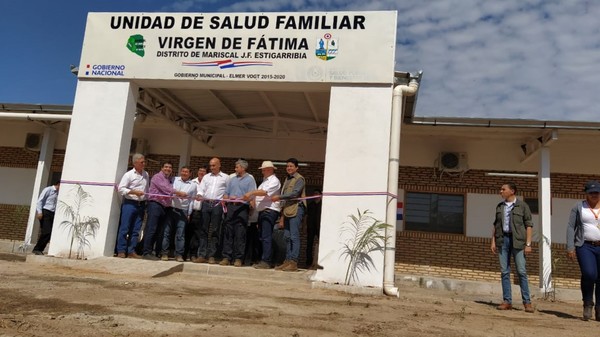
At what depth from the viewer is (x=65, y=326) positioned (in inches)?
135

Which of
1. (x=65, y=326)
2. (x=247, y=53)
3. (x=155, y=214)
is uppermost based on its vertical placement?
(x=247, y=53)

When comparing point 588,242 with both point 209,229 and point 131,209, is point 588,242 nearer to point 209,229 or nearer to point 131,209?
point 209,229

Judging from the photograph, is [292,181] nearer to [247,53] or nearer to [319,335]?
[247,53]

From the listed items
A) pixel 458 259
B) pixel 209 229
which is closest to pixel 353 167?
pixel 209 229

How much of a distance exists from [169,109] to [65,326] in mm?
7074

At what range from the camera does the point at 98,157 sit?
7.52 m

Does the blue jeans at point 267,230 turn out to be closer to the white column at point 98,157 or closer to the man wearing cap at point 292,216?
the man wearing cap at point 292,216

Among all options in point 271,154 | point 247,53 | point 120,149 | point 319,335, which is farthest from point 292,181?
point 271,154

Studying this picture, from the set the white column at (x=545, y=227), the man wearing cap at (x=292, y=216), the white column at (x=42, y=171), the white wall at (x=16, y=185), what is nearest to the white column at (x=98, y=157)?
the man wearing cap at (x=292, y=216)

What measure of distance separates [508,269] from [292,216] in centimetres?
310

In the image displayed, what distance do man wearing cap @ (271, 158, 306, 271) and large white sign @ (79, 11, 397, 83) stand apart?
5.52 feet

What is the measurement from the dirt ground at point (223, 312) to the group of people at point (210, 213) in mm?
919

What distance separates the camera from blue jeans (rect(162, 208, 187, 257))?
298 inches

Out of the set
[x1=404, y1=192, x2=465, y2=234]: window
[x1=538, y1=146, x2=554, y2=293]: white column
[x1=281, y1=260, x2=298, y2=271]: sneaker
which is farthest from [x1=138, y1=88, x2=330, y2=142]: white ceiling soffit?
[x1=538, y1=146, x2=554, y2=293]: white column
